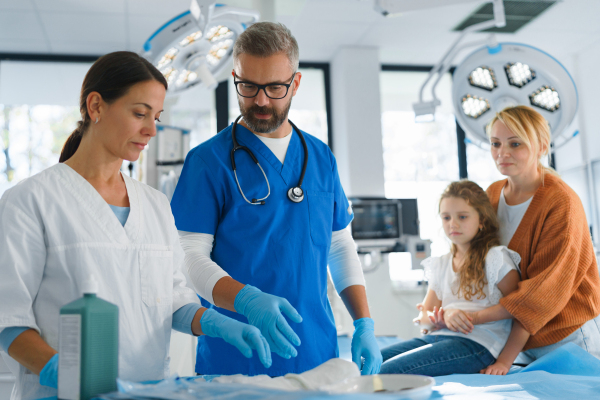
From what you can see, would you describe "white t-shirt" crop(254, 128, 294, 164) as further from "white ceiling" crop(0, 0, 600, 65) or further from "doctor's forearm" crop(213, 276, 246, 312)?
"white ceiling" crop(0, 0, 600, 65)

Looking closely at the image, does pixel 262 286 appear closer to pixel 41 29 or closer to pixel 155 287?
pixel 155 287

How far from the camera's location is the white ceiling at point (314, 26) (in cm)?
322

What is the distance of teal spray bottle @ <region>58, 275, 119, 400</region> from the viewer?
68cm

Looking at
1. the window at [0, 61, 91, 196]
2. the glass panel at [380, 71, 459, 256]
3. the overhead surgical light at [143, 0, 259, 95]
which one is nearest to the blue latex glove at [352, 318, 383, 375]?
the overhead surgical light at [143, 0, 259, 95]

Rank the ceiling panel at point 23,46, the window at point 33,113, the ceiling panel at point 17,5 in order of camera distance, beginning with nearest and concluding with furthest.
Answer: the ceiling panel at point 17,5 < the ceiling panel at point 23,46 < the window at point 33,113

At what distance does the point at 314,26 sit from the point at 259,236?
268 cm

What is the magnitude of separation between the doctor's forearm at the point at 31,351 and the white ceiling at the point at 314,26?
2698 mm

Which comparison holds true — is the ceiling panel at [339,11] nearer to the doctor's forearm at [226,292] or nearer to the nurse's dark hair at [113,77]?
the nurse's dark hair at [113,77]

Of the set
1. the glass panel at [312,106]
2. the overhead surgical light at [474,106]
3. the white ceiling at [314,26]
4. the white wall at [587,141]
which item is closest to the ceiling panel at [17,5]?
the white ceiling at [314,26]

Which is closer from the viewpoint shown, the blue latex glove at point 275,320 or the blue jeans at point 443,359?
the blue latex glove at point 275,320

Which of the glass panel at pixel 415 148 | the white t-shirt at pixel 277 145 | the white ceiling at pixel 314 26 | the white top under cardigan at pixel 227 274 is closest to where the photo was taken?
the white top under cardigan at pixel 227 274

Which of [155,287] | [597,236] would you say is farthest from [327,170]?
[597,236]

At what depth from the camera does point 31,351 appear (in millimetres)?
838

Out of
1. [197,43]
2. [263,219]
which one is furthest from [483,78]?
[263,219]
